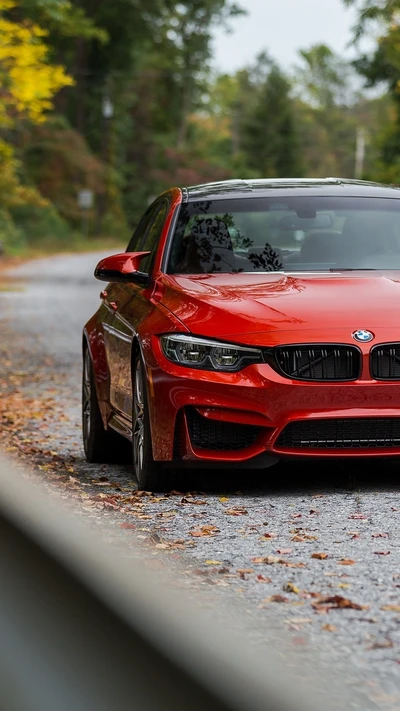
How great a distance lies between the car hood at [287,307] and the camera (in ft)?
22.8

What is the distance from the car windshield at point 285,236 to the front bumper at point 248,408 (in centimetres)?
109

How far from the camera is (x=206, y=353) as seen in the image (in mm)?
7023

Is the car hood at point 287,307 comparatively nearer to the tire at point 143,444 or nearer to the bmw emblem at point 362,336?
the bmw emblem at point 362,336

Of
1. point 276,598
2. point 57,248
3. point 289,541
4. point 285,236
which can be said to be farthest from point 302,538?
point 57,248

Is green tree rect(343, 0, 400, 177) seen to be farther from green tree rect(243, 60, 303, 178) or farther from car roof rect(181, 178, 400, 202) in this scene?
green tree rect(243, 60, 303, 178)

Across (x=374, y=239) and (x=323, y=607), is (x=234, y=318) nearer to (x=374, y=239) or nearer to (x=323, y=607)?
Result: (x=374, y=239)

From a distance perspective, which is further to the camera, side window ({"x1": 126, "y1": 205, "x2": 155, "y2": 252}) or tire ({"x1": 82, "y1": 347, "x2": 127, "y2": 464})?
side window ({"x1": 126, "y1": 205, "x2": 155, "y2": 252})

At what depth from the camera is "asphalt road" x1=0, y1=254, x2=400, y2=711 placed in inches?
166

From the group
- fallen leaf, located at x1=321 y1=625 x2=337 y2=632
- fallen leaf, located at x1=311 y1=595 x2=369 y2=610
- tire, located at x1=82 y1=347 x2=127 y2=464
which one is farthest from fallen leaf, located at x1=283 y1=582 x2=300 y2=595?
tire, located at x1=82 y1=347 x2=127 y2=464

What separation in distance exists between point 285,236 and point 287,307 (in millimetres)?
1159

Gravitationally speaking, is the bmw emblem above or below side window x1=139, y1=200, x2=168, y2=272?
below

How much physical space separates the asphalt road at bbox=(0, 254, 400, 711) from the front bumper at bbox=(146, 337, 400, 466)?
239mm

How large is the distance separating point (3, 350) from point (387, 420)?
11.9 m

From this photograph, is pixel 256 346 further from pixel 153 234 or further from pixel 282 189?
pixel 153 234
